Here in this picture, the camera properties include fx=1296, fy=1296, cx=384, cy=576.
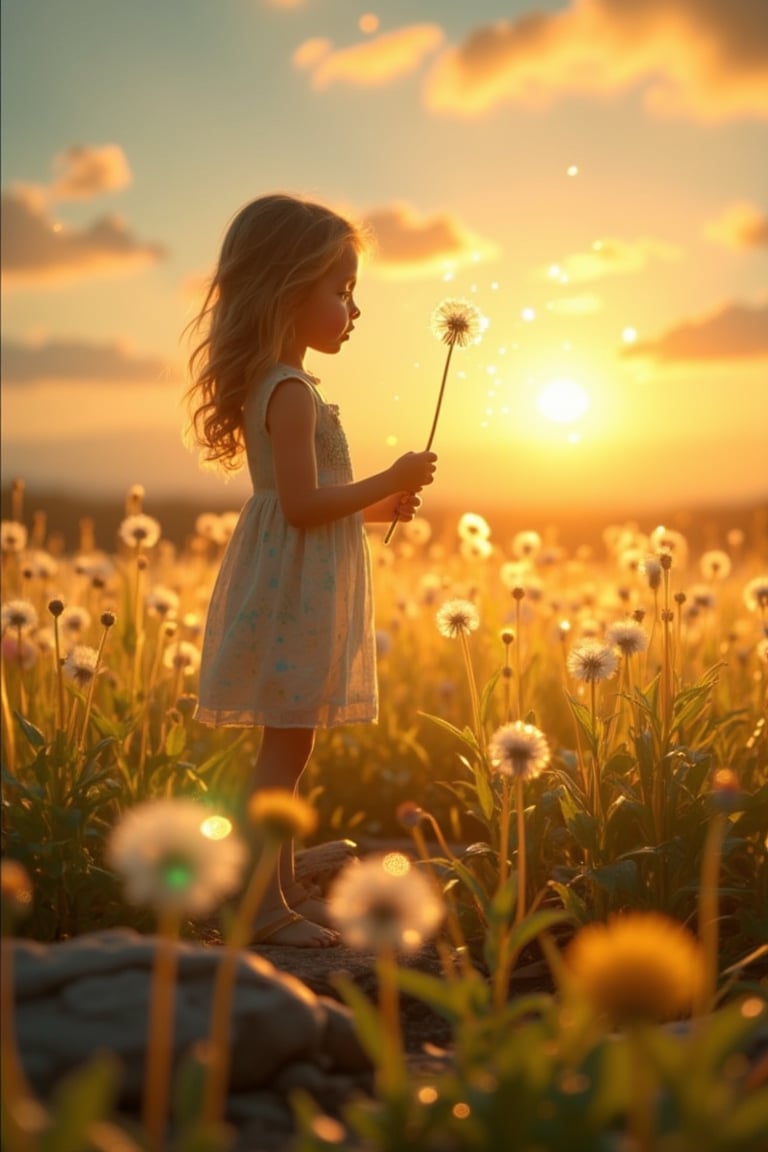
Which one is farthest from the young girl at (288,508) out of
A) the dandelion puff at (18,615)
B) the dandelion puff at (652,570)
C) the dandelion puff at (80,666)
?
the dandelion puff at (18,615)

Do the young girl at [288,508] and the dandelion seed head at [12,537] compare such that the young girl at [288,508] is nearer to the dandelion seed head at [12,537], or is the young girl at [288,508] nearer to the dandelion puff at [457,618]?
the dandelion puff at [457,618]

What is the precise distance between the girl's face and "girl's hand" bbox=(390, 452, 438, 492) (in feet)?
1.61

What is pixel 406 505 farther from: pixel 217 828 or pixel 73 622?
pixel 73 622

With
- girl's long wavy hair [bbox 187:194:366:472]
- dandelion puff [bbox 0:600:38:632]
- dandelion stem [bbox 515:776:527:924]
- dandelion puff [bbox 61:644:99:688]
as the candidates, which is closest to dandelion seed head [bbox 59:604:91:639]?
dandelion puff [bbox 0:600:38:632]

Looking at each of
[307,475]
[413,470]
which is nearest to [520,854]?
[413,470]

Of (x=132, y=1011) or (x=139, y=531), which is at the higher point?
(x=139, y=531)

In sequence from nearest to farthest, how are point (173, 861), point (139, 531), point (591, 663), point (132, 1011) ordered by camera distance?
point (173, 861), point (132, 1011), point (591, 663), point (139, 531)

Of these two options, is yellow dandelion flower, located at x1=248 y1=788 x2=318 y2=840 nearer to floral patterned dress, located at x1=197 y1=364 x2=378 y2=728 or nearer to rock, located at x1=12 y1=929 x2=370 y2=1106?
rock, located at x1=12 y1=929 x2=370 y2=1106

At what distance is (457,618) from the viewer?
3.40 meters

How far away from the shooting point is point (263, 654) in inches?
137

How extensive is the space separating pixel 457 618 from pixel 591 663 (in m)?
0.43

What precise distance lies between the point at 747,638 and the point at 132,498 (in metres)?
3.36

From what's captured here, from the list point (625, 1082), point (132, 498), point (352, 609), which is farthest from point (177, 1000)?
point (132, 498)

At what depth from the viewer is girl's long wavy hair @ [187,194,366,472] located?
11.7 feet
